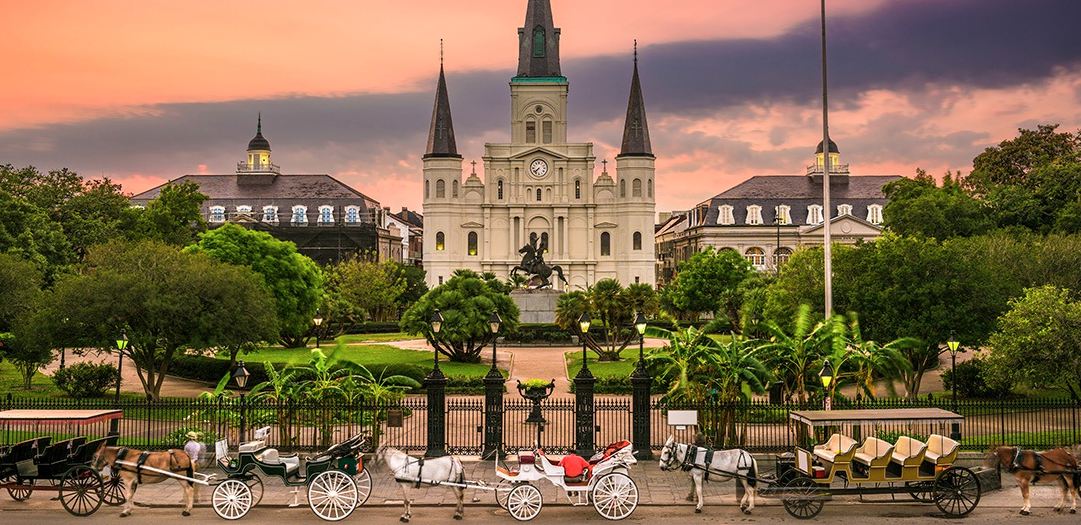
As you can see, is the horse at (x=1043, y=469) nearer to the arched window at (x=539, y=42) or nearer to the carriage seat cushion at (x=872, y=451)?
the carriage seat cushion at (x=872, y=451)

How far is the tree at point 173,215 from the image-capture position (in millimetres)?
62969

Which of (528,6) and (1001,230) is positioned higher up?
(528,6)

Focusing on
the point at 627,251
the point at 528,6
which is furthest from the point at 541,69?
the point at 627,251

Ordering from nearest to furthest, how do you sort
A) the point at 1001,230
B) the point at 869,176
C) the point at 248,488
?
the point at 248,488, the point at 1001,230, the point at 869,176

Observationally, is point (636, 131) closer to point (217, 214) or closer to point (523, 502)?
point (217, 214)

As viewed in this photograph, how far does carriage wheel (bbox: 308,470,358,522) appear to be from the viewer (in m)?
16.1

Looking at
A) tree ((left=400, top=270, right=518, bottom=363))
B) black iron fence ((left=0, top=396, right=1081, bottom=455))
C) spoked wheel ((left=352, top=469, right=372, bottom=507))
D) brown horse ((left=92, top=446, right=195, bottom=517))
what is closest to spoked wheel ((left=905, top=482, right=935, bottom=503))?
black iron fence ((left=0, top=396, right=1081, bottom=455))

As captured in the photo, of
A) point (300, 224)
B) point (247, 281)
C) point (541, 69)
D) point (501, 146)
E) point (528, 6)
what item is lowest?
point (247, 281)

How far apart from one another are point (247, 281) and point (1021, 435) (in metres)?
23.7

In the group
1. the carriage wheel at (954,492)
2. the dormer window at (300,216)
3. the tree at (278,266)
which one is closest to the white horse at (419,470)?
the carriage wheel at (954,492)

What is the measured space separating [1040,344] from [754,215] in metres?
75.8

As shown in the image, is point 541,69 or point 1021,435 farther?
point 541,69

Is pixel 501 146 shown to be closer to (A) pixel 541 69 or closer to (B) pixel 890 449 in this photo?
(A) pixel 541 69

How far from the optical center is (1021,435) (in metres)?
24.1
